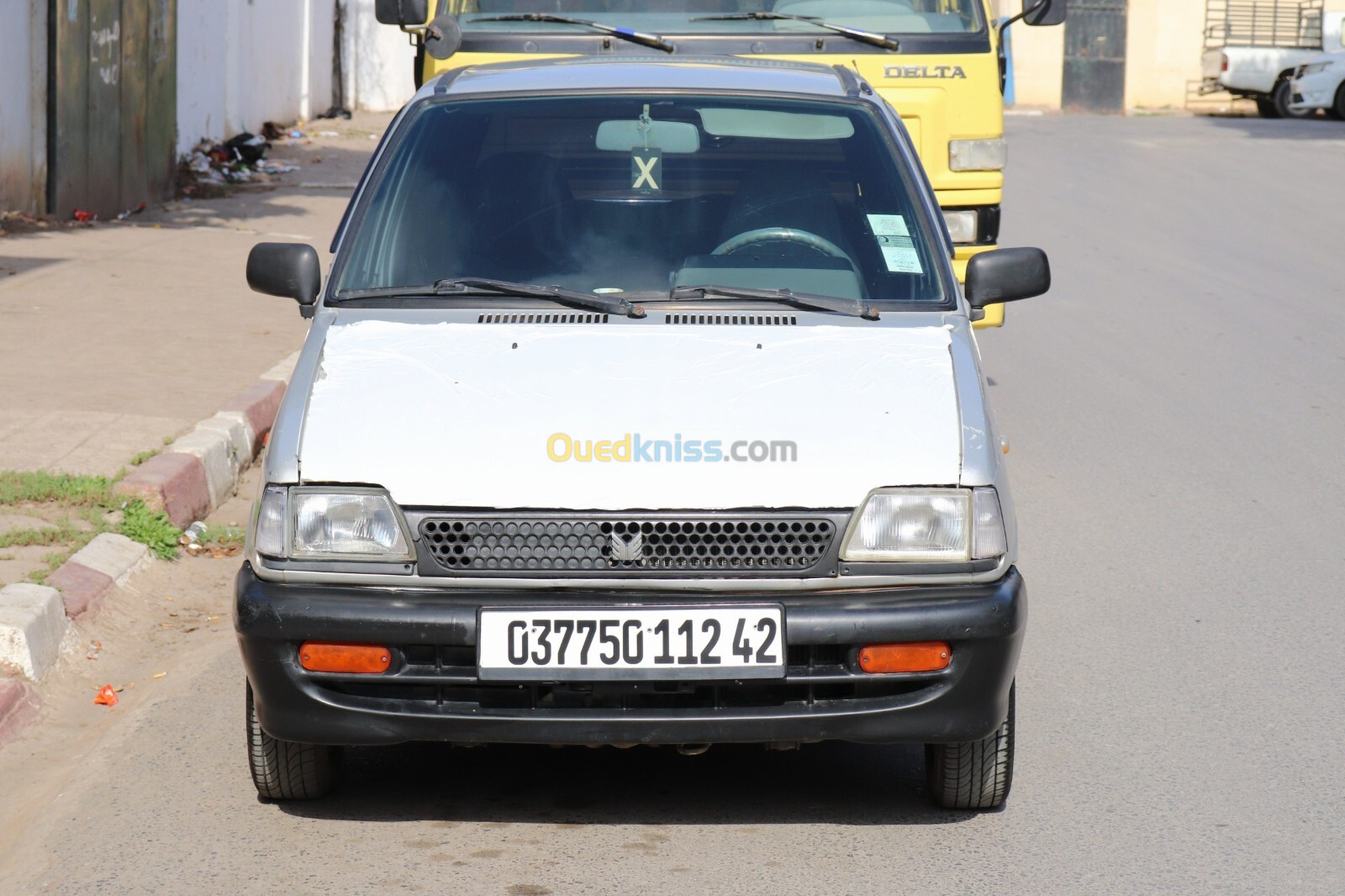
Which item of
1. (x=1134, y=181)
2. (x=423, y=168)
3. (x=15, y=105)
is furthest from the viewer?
(x=1134, y=181)

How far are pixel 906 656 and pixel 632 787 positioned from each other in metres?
0.87

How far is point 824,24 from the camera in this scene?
8.09m

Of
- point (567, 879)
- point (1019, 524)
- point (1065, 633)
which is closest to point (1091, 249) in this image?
point (1019, 524)

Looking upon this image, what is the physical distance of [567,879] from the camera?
365 cm

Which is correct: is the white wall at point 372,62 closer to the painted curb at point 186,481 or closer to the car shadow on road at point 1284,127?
the car shadow on road at point 1284,127

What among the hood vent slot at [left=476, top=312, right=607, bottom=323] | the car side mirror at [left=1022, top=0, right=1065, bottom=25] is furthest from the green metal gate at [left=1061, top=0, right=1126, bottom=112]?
the hood vent slot at [left=476, top=312, right=607, bottom=323]

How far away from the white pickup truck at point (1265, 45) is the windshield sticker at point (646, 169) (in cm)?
2976

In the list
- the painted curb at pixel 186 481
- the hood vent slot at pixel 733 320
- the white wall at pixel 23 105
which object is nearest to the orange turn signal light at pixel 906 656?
the hood vent slot at pixel 733 320

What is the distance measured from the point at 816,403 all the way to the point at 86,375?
551 cm

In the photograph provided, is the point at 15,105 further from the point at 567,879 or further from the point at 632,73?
the point at 567,879

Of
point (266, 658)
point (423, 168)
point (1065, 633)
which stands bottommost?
point (1065, 633)

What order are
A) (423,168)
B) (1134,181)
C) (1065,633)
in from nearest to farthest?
(423,168)
(1065,633)
(1134,181)

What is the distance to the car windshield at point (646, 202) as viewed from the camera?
14.8 ft

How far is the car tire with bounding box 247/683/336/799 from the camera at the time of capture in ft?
13.1
